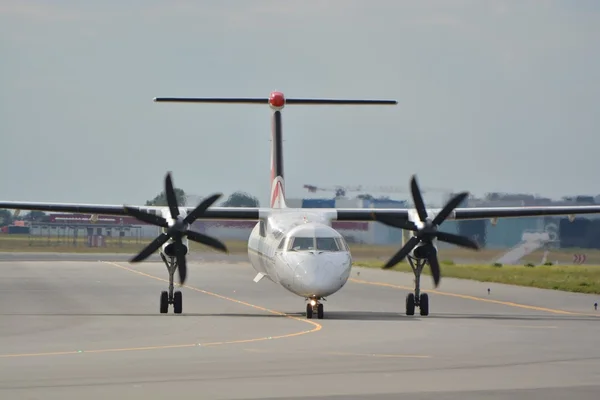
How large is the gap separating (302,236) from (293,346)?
8.33m

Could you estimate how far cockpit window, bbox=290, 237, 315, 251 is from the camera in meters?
30.5

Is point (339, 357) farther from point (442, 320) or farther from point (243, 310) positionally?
point (243, 310)

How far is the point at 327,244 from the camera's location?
3066 cm

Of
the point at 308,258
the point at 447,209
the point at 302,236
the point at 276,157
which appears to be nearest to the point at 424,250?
the point at 447,209

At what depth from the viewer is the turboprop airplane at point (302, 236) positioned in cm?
3020

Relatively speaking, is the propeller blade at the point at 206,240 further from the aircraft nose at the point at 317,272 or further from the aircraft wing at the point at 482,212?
the aircraft wing at the point at 482,212

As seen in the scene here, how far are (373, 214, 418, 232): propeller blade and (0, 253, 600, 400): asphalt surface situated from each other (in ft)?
8.14

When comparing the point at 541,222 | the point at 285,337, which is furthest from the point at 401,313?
the point at 541,222

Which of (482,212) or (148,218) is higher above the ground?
(482,212)

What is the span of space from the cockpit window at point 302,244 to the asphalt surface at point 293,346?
185 centimetres

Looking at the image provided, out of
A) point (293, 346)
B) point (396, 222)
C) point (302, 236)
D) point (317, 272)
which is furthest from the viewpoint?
point (396, 222)

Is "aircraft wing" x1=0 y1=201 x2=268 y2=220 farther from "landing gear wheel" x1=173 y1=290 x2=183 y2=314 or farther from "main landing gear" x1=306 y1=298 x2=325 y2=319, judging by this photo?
"main landing gear" x1=306 y1=298 x2=325 y2=319

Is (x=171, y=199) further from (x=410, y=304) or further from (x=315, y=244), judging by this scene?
(x=410, y=304)

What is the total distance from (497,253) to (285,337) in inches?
1669
